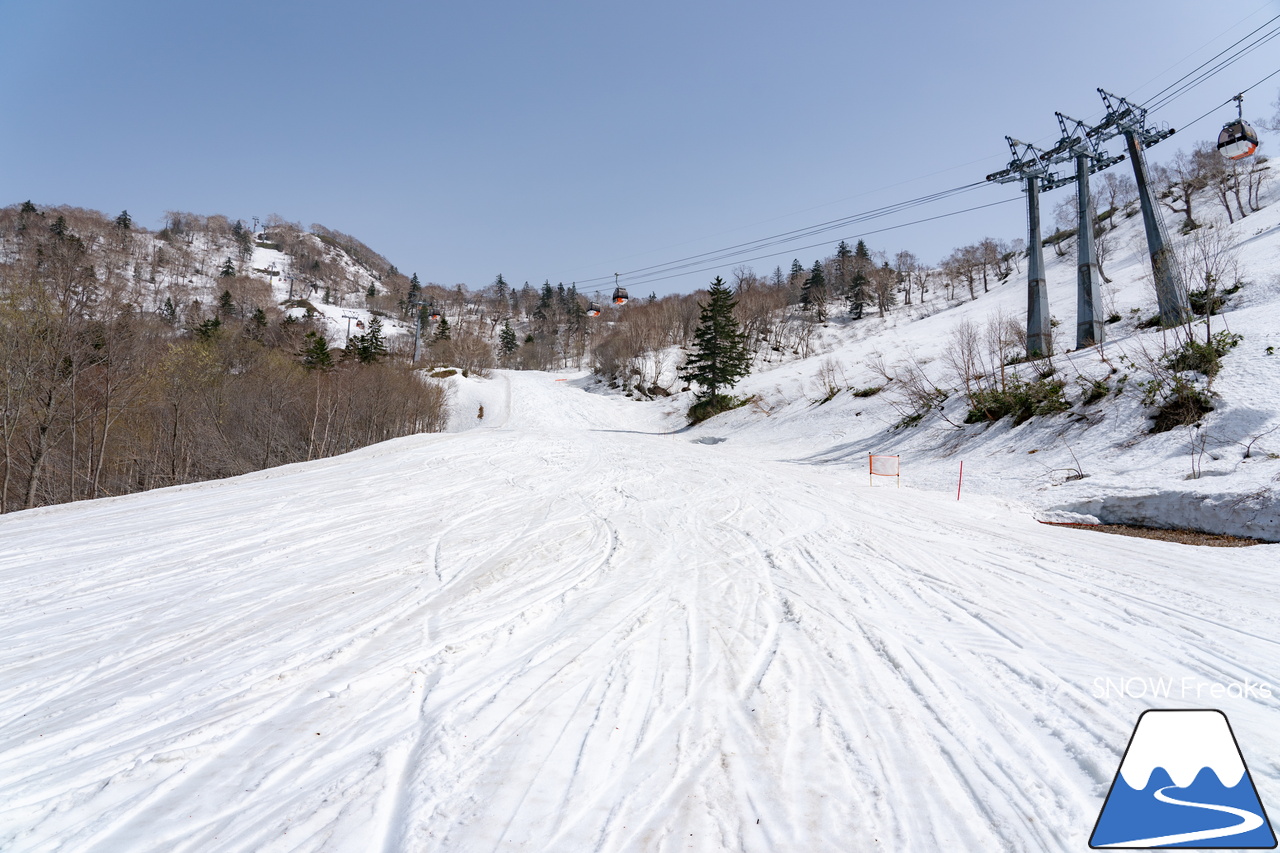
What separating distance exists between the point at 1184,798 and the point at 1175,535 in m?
8.01

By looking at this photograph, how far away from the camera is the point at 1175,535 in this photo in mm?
7727

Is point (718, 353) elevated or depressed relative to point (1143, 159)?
depressed

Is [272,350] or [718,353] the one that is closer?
[718,353]

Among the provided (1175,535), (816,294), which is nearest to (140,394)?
(1175,535)

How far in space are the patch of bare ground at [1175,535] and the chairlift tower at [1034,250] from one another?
44.5 ft

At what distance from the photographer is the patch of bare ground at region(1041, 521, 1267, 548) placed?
7062mm

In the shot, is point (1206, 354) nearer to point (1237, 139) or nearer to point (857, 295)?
point (1237, 139)

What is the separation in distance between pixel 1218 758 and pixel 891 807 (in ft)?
4.86

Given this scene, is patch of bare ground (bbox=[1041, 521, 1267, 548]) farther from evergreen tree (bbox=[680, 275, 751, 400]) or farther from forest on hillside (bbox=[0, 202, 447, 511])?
A: forest on hillside (bbox=[0, 202, 447, 511])

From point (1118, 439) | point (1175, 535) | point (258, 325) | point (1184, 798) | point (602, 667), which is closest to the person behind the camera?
point (1184, 798)

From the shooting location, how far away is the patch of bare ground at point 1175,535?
7062mm

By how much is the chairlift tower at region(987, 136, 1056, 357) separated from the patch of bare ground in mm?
13572

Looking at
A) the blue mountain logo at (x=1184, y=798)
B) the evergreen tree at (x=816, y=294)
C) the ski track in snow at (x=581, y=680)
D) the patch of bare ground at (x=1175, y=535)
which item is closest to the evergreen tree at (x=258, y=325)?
the ski track in snow at (x=581, y=680)

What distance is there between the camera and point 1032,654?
364cm
